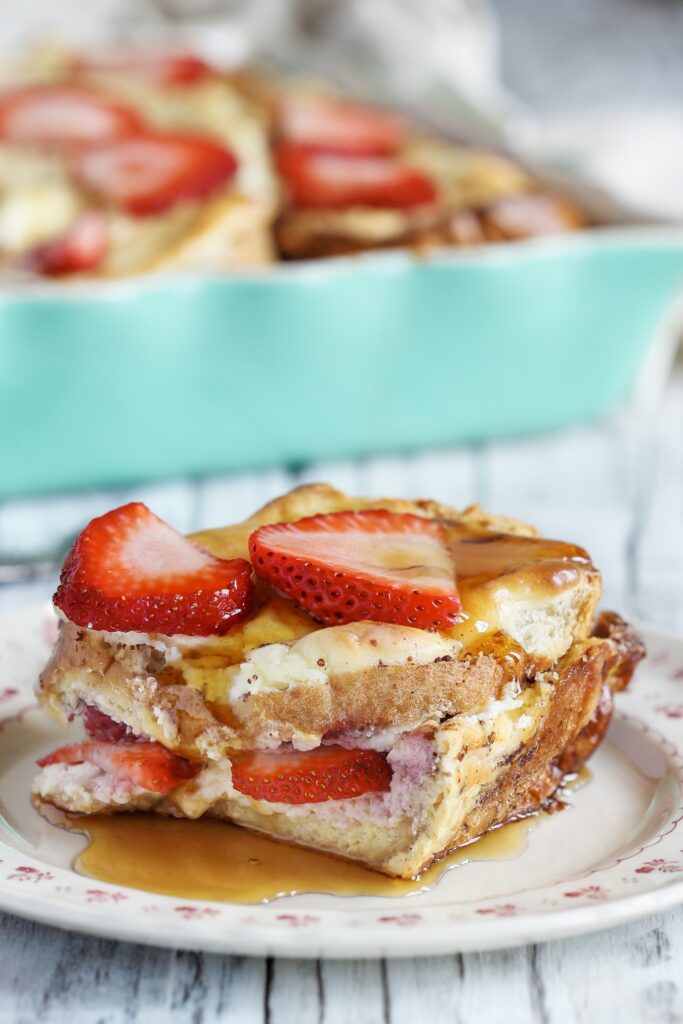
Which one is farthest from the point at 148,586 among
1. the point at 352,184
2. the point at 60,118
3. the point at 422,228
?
the point at 60,118

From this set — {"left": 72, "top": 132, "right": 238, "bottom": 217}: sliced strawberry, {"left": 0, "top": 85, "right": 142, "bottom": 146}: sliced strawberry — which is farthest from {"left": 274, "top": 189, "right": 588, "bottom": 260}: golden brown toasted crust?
{"left": 0, "top": 85, "right": 142, "bottom": 146}: sliced strawberry

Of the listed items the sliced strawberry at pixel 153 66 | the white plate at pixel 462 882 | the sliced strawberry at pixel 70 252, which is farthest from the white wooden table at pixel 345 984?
the sliced strawberry at pixel 153 66

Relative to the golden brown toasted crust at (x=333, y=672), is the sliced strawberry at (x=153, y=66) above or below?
above

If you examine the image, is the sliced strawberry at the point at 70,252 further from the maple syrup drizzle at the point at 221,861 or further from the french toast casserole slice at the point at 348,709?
the maple syrup drizzle at the point at 221,861

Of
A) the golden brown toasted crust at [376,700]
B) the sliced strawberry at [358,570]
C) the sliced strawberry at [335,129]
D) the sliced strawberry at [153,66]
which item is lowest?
the golden brown toasted crust at [376,700]

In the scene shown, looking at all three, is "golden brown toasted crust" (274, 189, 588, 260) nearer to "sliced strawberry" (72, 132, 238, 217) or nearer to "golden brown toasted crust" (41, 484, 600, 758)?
"sliced strawberry" (72, 132, 238, 217)

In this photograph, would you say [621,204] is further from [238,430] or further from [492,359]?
[238,430]

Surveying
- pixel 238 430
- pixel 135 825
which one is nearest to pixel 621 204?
pixel 238 430

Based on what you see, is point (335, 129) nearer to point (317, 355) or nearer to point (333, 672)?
point (317, 355)
